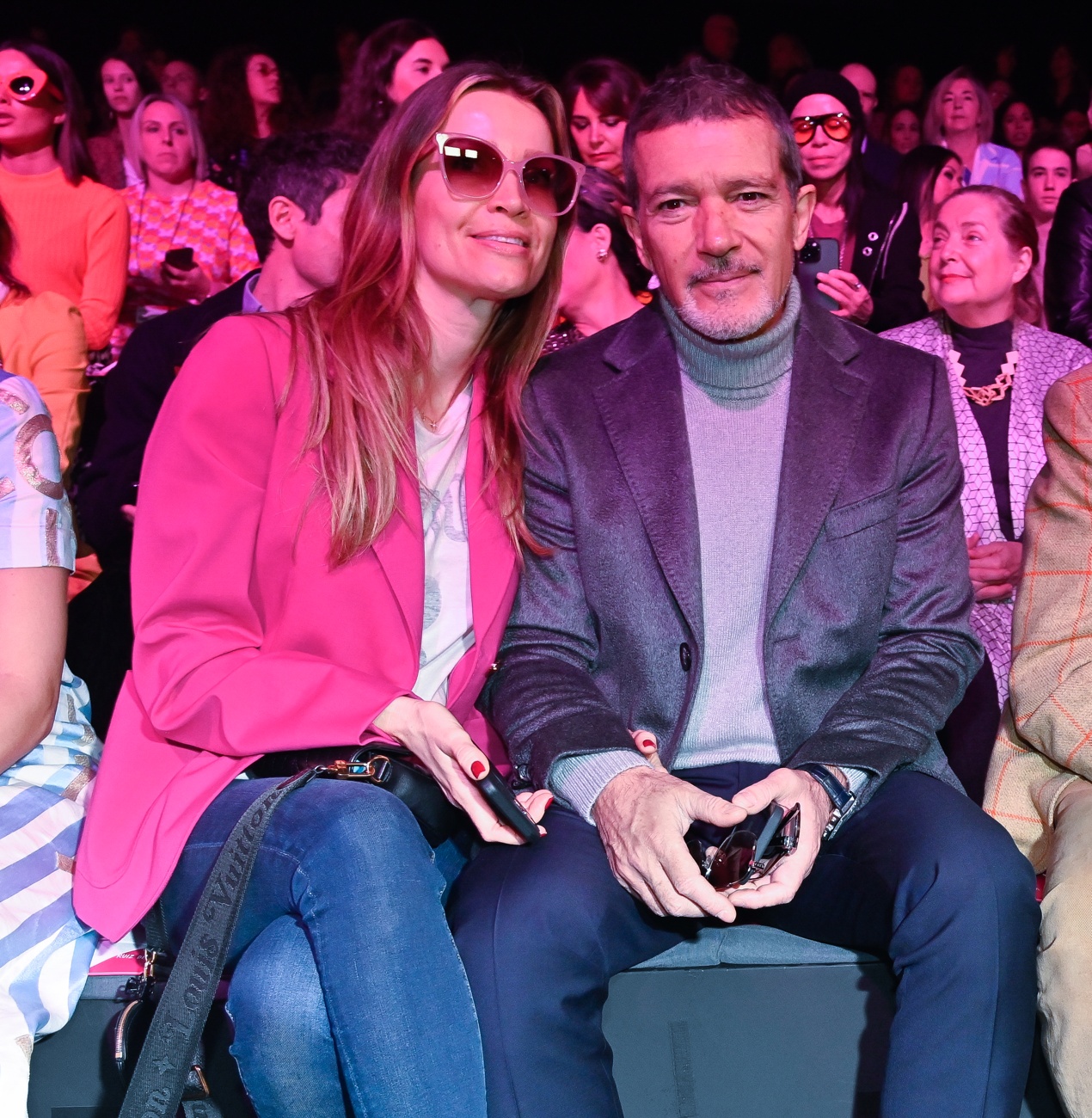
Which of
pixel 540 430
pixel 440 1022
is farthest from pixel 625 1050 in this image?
pixel 540 430

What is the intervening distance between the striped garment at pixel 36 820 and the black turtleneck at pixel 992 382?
80.6 inches

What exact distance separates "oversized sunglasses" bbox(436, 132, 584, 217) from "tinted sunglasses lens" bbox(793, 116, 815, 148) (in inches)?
76.2

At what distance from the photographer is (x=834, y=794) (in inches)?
75.0

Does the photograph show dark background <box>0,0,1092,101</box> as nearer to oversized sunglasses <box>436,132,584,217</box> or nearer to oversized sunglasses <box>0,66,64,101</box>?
oversized sunglasses <box>0,66,64,101</box>

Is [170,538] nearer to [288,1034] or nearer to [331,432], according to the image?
[331,432]

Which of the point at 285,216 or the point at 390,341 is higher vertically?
the point at 285,216

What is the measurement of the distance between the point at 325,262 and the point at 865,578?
174 cm

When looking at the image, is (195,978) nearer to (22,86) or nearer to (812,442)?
(812,442)

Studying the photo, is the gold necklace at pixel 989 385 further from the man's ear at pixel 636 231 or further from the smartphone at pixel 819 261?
the man's ear at pixel 636 231

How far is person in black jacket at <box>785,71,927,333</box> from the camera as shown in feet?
12.8

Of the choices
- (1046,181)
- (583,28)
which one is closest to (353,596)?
(1046,181)

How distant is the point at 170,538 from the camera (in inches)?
76.6

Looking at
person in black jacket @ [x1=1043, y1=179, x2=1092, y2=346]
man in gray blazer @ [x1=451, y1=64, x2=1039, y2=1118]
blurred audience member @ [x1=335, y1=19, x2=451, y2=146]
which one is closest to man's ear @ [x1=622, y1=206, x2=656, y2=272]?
man in gray blazer @ [x1=451, y1=64, x2=1039, y2=1118]

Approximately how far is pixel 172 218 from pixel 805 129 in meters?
2.18
